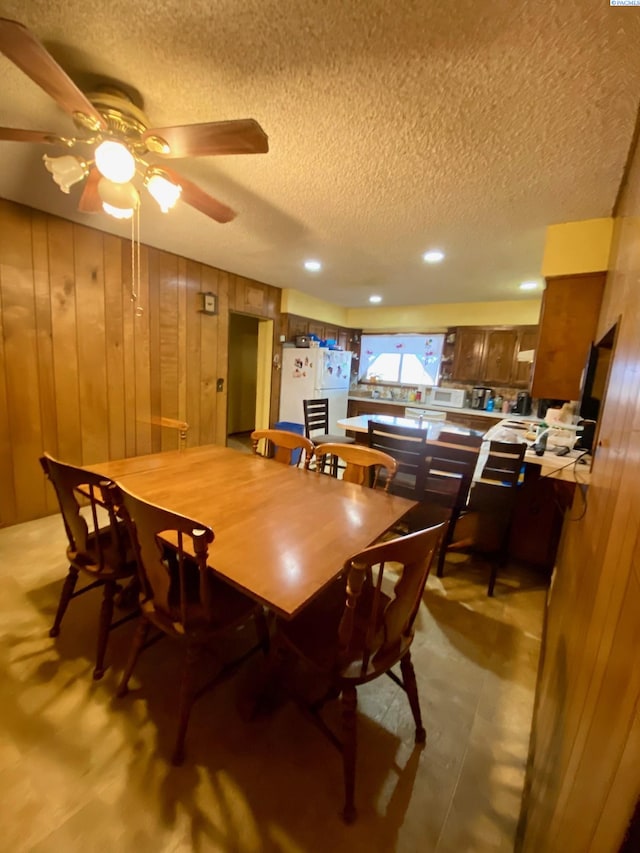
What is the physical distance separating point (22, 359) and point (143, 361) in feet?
2.97

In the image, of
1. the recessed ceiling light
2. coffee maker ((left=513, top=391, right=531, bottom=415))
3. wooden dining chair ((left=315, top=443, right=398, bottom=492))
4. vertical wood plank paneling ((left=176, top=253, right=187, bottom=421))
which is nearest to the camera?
wooden dining chair ((left=315, top=443, right=398, bottom=492))

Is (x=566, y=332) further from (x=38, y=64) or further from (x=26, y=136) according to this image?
(x=26, y=136)

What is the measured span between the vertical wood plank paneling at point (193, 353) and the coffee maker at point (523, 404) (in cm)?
406

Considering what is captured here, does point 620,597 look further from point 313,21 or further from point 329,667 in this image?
point 313,21

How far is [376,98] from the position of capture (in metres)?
1.29

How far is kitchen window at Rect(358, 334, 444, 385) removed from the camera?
5.50 metres

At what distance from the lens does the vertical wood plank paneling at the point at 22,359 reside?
2.45m

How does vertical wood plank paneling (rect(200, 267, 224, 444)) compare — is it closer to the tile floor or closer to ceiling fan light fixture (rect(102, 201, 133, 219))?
ceiling fan light fixture (rect(102, 201, 133, 219))

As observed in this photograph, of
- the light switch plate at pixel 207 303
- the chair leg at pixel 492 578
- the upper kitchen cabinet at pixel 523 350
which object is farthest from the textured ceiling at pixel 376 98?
the upper kitchen cabinet at pixel 523 350

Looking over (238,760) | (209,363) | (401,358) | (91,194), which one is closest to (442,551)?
(238,760)

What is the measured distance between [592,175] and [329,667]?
244 centimetres

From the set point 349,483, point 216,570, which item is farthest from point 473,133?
point 216,570

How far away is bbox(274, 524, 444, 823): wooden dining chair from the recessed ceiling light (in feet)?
8.72

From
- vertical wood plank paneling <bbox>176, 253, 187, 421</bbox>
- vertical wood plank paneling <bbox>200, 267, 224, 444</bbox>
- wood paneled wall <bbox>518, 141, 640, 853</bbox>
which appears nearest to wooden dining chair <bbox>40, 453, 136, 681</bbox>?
wood paneled wall <bbox>518, 141, 640, 853</bbox>
